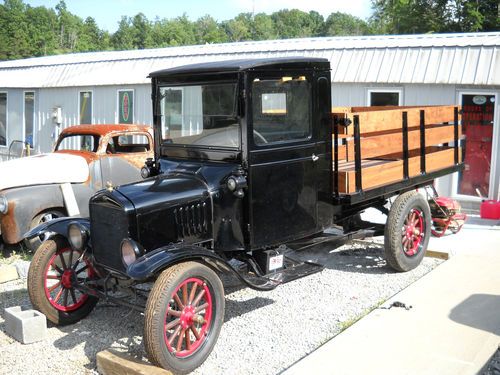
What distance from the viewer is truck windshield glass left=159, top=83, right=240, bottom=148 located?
501 centimetres

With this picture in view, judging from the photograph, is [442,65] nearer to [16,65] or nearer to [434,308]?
[434,308]

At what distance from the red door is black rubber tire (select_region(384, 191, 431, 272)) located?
356cm

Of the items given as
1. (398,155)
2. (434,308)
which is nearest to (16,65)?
(398,155)

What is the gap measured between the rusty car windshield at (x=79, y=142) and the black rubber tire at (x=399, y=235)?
4.36m

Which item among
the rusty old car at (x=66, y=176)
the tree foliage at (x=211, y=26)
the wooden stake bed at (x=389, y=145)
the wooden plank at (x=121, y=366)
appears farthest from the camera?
the tree foliage at (x=211, y=26)

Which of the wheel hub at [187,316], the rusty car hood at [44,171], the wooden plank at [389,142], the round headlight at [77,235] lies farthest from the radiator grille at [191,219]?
the rusty car hood at [44,171]

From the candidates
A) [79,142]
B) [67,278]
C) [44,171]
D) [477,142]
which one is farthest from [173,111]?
[477,142]

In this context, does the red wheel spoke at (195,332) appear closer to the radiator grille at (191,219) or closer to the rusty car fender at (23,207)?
the radiator grille at (191,219)

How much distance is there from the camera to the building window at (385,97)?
34.5 feet

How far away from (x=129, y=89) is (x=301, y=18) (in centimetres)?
10089

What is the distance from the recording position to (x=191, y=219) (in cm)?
473

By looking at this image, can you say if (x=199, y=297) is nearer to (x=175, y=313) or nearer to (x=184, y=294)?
(x=184, y=294)

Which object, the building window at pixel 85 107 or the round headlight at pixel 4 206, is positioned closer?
the round headlight at pixel 4 206

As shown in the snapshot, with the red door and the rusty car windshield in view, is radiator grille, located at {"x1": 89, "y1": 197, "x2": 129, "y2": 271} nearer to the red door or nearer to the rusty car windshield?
the rusty car windshield
